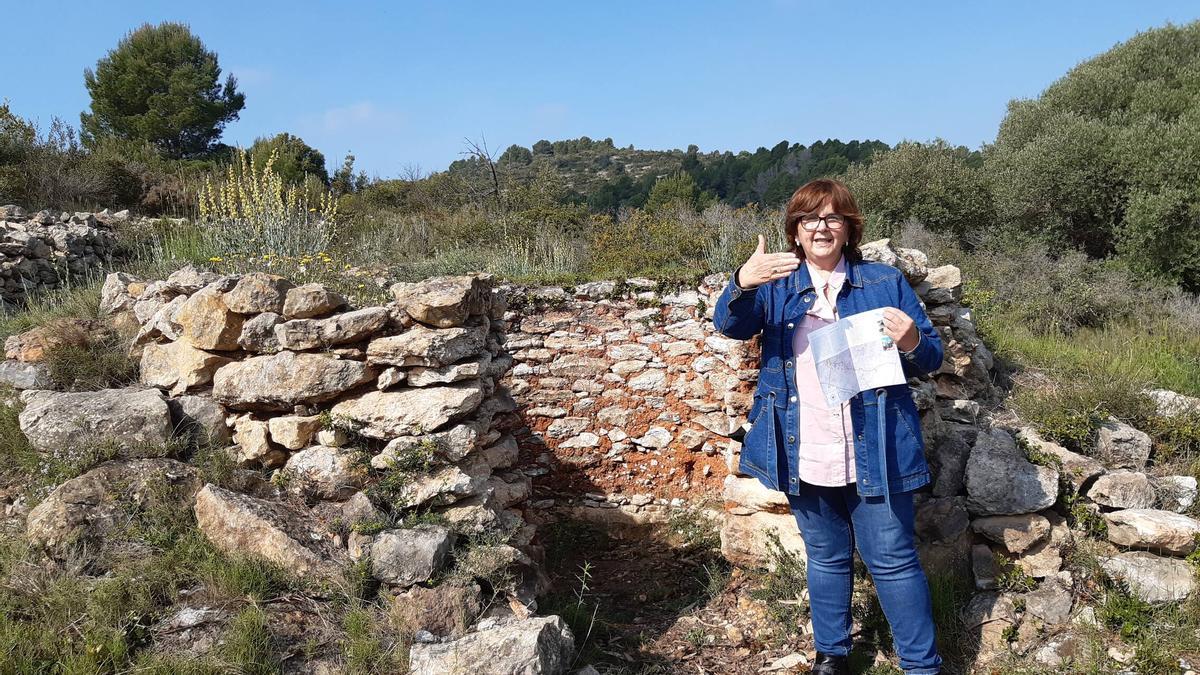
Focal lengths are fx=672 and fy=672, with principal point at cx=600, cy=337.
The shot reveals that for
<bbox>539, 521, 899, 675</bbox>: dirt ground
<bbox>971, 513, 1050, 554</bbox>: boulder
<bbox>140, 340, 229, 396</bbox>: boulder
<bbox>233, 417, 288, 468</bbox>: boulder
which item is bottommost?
<bbox>539, 521, 899, 675</bbox>: dirt ground

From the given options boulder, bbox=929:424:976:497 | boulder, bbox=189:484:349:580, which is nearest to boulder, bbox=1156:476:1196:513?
boulder, bbox=929:424:976:497

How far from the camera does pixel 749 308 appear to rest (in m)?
2.94

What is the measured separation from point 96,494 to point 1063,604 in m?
4.82

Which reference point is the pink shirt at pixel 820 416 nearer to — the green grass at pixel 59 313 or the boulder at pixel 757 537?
the boulder at pixel 757 537

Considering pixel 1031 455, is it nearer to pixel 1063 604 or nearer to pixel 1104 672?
pixel 1063 604

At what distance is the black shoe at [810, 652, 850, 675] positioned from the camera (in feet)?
10.2

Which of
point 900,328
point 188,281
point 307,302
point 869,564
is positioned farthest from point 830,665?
point 188,281

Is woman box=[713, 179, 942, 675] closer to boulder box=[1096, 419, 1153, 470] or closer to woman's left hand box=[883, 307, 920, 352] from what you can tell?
woman's left hand box=[883, 307, 920, 352]

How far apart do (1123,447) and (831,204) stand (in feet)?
9.56

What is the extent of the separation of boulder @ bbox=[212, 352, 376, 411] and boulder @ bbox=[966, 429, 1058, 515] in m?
3.45

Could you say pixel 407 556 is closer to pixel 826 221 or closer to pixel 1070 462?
pixel 826 221

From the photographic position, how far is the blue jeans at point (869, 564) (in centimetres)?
281

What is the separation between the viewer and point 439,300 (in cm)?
378

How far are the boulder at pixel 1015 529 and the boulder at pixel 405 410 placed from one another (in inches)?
116
